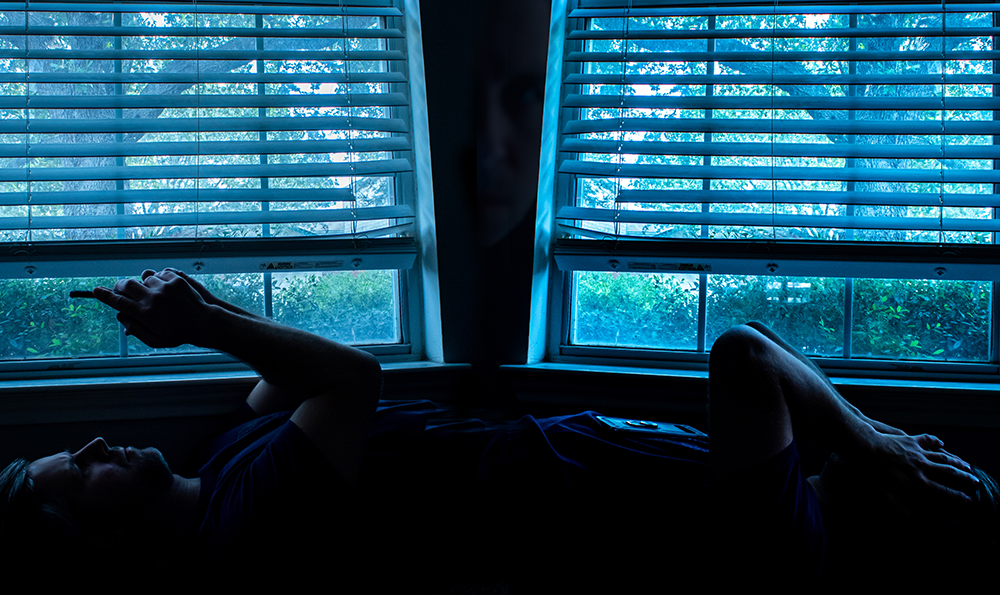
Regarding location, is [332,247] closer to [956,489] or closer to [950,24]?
[956,489]

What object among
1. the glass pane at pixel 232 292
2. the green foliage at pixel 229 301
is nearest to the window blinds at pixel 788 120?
the green foliage at pixel 229 301

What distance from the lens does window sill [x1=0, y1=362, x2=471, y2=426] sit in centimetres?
150

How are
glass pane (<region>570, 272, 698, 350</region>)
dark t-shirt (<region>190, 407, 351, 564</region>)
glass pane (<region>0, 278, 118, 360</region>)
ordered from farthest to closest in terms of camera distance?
glass pane (<region>570, 272, 698, 350</region>) < glass pane (<region>0, 278, 118, 360</region>) < dark t-shirt (<region>190, 407, 351, 564</region>)

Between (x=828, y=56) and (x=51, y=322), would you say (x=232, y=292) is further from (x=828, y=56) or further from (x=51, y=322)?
(x=828, y=56)

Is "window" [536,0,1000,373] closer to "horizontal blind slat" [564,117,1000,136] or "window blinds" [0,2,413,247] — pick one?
→ "horizontal blind slat" [564,117,1000,136]

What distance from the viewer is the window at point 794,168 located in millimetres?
1540

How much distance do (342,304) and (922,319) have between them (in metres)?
1.86

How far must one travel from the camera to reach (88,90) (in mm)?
1596

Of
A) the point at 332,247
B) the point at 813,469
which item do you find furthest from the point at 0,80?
the point at 813,469

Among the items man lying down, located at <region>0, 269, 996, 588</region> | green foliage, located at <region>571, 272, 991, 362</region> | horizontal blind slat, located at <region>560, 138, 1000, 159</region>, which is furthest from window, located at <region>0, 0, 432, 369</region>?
green foliage, located at <region>571, 272, 991, 362</region>

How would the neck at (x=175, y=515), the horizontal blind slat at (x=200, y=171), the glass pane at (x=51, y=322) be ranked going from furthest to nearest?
the glass pane at (x=51, y=322), the horizontal blind slat at (x=200, y=171), the neck at (x=175, y=515)

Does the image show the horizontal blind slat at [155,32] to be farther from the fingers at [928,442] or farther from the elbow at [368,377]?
the fingers at [928,442]

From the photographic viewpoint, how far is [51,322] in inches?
66.6

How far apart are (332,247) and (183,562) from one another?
2.89 feet
